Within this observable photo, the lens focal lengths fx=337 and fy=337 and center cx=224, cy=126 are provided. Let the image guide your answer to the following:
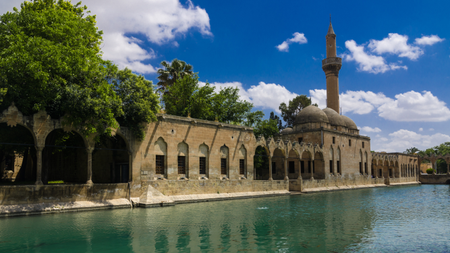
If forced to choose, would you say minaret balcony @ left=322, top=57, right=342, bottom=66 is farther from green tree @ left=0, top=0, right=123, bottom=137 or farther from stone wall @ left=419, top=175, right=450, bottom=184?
green tree @ left=0, top=0, right=123, bottom=137

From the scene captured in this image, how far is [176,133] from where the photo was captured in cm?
2470

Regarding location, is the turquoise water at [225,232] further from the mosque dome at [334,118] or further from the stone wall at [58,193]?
the mosque dome at [334,118]

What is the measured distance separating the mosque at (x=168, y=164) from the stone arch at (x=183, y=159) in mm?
75

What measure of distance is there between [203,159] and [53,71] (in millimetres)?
13078

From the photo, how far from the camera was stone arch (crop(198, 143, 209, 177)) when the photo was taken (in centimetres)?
2642

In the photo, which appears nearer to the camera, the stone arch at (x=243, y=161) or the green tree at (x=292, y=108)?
the stone arch at (x=243, y=161)

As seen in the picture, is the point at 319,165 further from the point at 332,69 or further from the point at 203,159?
the point at 203,159

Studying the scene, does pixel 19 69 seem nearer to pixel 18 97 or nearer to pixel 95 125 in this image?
pixel 18 97

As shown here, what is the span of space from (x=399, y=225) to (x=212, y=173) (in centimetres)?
1489

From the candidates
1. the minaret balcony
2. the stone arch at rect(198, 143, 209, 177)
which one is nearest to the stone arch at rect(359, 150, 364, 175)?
the minaret balcony

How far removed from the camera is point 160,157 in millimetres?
24047

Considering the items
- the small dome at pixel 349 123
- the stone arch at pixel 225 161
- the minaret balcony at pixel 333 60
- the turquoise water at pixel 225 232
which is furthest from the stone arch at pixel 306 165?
the turquoise water at pixel 225 232

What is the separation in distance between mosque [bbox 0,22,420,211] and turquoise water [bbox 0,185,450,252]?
220 centimetres

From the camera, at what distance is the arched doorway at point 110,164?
24.3 meters
